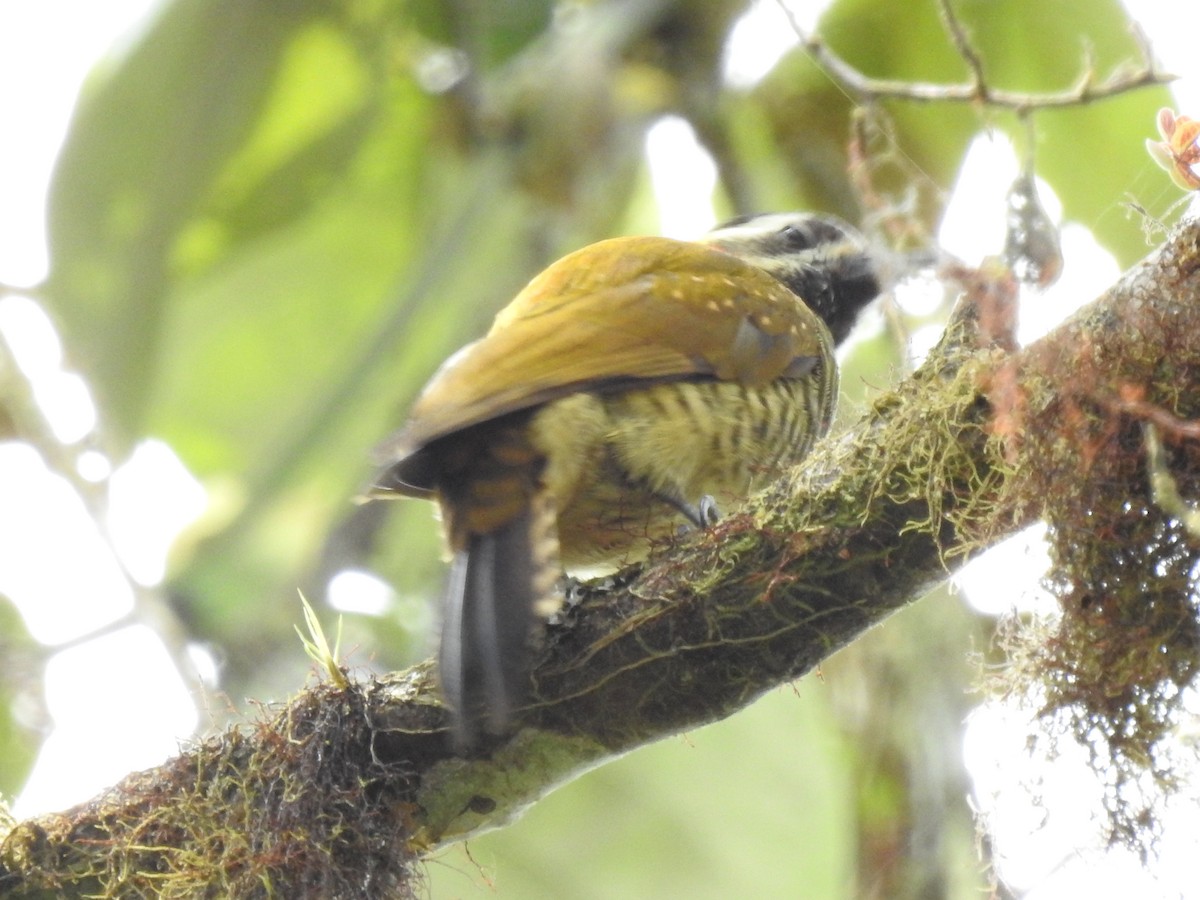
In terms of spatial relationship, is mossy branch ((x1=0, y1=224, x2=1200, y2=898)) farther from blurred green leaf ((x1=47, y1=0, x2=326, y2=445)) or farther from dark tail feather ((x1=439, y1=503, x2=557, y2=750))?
blurred green leaf ((x1=47, y1=0, x2=326, y2=445))

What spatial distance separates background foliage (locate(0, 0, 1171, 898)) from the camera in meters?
3.98

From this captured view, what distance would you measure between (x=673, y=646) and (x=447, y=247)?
3.04m

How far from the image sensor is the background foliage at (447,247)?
13.1ft

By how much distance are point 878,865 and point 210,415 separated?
2619 mm

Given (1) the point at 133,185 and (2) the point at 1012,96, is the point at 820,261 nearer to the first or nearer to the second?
(2) the point at 1012,96

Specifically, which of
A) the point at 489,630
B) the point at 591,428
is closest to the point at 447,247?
the point at 591,428

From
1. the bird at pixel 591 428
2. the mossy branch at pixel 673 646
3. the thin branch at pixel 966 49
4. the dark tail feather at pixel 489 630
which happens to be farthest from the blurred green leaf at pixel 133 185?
the thin branch at pixel 966 49

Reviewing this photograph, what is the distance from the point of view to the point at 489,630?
7.07 feet

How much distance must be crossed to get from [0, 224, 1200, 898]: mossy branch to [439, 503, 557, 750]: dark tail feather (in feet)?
0.25

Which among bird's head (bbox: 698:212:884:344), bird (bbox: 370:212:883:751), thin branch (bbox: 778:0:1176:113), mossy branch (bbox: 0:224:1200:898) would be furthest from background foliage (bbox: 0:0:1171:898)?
mossy branch (bbox: 0:224:1200:898)

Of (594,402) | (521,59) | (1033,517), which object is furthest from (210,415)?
(1033,517)

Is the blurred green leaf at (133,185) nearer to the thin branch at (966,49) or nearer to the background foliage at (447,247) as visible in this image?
the background foliage at (447,247)

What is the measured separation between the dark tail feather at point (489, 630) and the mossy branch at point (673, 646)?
75mm

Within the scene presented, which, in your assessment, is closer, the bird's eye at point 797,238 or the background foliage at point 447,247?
the bird's eye at point 797,238
